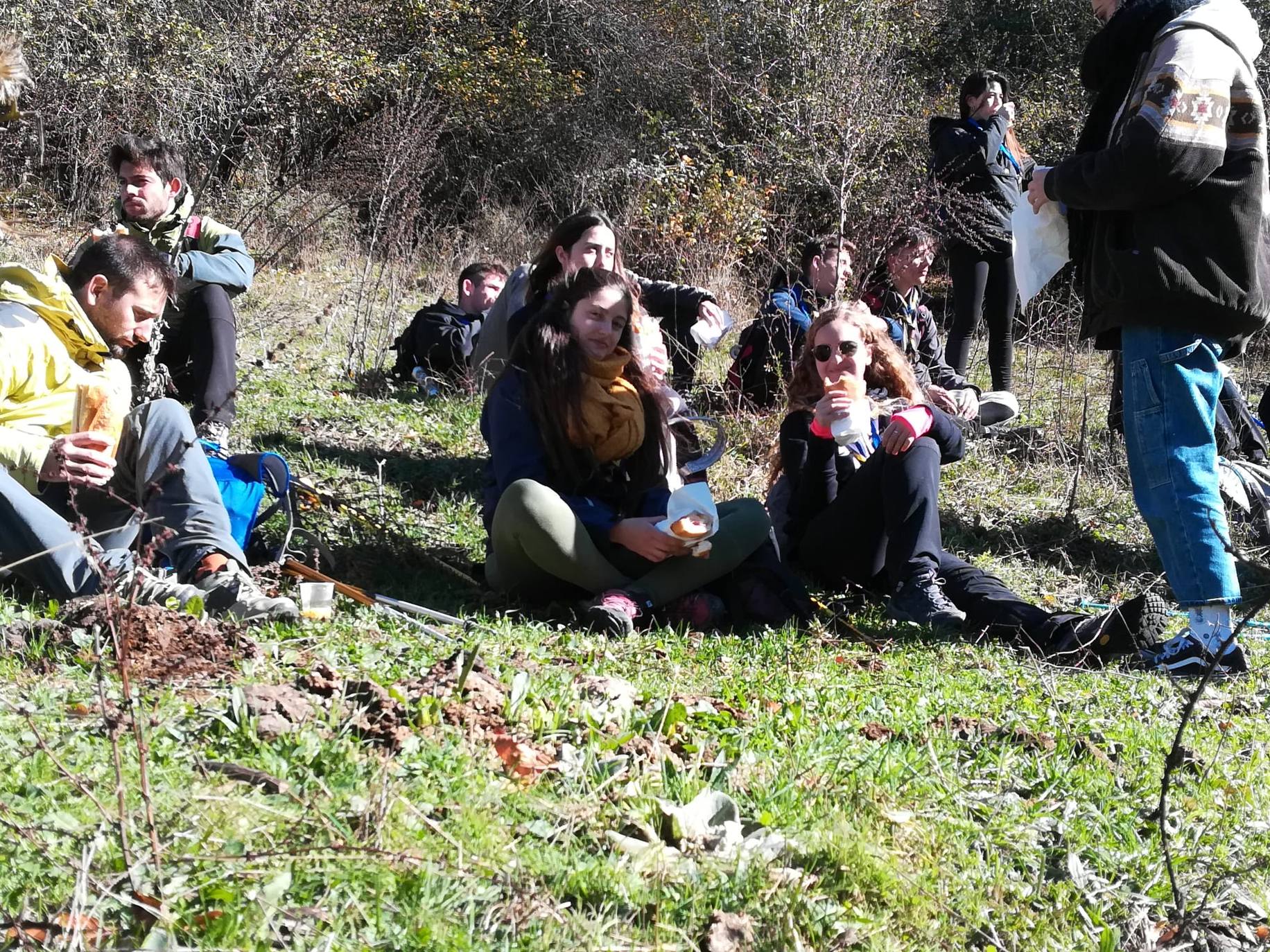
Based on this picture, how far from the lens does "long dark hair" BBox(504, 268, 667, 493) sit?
4.18m

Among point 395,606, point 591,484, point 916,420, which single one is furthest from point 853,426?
point 395,606

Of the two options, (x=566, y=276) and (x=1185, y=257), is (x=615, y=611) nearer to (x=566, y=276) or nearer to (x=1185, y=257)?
(x=566, y=276)

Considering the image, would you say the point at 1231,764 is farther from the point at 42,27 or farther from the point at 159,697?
the point at 42,27

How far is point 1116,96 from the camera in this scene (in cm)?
424

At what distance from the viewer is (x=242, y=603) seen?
3.33 metres

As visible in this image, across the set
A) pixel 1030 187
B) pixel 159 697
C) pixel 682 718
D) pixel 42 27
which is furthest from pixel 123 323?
pixel 42 27

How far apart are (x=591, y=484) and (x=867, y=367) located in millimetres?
1224

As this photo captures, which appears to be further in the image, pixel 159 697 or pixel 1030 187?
pixel 1030 187

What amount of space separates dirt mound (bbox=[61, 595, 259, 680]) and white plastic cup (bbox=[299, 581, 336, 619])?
43 cm

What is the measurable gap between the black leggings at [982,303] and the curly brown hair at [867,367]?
279cm

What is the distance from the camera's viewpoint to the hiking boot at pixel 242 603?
3.32m

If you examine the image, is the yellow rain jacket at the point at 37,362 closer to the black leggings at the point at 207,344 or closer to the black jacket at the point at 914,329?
the black leggings at the point at 207,344

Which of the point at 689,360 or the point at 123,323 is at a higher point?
the point at 123,323

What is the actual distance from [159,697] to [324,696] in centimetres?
34
